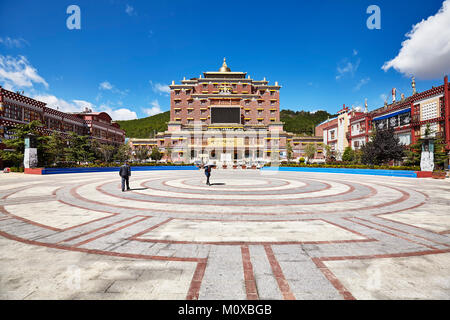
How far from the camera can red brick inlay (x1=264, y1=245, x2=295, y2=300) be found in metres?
2.87

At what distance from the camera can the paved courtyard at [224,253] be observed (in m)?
3.00

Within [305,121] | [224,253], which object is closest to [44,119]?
[224,253]

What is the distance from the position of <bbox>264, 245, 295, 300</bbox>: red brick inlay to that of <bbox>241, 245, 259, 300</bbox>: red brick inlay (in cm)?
38

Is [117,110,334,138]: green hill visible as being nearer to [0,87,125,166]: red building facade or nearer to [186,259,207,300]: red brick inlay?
[0,87,125,166]: red building facade

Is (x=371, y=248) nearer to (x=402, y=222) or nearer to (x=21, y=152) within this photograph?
(x=402, y=222)

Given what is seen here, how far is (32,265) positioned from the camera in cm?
370

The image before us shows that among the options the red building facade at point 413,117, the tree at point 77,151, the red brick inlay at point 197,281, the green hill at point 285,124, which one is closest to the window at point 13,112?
the tree at point 77,151

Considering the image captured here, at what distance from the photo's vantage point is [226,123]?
58.9 meters

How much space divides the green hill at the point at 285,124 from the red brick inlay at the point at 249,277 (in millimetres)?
98730

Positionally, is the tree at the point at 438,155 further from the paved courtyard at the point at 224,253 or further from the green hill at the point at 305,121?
the green hill at the point at 305,121

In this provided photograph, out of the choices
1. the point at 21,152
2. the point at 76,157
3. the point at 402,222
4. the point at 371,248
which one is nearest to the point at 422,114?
the point at 402,222

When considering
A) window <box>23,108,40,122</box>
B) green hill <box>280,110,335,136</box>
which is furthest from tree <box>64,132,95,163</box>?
green hill <box>280,110,335,136</box>

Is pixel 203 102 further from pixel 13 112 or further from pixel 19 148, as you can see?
pixel 19 148
